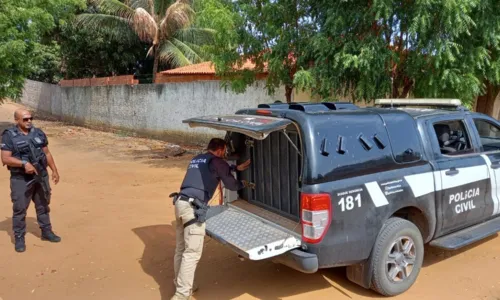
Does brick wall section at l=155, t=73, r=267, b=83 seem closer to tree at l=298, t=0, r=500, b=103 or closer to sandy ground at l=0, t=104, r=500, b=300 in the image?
tree at l=298, t=0, r=500, b=103

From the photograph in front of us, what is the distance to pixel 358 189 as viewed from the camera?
362 cm

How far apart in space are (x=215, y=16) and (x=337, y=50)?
269 centimetres

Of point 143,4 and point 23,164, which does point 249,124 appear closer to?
point 23,164

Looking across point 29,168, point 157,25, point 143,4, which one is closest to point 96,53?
point 143,4

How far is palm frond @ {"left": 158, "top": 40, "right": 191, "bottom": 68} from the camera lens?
2067 cm

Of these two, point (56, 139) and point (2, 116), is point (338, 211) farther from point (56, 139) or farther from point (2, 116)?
point (2, 116)

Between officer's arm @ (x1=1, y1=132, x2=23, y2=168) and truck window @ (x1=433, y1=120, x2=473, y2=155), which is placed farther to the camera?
officer's arm @ (x1=1, y1=132, x2=23, y2=168)

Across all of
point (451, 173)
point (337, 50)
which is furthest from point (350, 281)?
point (337, 50)

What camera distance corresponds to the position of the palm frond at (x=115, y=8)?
2039 centimetres

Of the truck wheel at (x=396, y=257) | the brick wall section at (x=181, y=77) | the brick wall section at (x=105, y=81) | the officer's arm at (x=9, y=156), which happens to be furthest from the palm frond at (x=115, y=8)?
the truck wheel at (x=396, y=257)

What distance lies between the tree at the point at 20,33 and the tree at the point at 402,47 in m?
10.7

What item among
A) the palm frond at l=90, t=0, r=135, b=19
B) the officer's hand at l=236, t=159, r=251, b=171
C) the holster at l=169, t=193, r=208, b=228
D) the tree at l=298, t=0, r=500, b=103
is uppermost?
the palm frond at l=90, t=0, r=135, b=19

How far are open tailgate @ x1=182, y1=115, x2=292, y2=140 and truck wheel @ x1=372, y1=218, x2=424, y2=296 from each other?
Result: 130 cm

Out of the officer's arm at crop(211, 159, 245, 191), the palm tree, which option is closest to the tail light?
the officer's arm at crop(211, 159, 245, 191)
